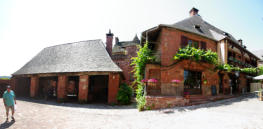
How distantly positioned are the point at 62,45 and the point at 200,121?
20726 mm

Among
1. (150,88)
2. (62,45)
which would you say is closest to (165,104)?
(150,88)

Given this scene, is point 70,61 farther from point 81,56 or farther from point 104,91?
point 104,91

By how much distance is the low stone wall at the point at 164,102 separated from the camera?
8484mm

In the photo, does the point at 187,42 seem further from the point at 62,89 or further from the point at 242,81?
the point at 62,89

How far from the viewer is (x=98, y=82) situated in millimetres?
16594

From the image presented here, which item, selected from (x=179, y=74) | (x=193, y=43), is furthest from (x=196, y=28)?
(x=179, y=74)

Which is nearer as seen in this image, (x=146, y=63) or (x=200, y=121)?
(x=200, y=121)

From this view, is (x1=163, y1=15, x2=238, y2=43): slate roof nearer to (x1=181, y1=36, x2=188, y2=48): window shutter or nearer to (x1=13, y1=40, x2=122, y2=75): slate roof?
(x1=181, y1=36, x2=188, y2=48): window shutter

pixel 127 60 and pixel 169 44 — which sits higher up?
pixel 169 44

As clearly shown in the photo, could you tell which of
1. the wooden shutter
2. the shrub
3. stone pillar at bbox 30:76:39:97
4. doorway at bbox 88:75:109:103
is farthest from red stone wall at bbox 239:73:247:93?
stone pillar at bbox 30:76:39:97

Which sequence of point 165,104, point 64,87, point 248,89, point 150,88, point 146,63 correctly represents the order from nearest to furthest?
point 165,104
point 150,88
point 146,63
point 64,87
point 248,89

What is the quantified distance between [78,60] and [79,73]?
2524 mm

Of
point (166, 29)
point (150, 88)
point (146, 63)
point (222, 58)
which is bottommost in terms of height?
point (150, 88)

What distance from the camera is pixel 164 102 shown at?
850cm
